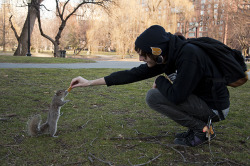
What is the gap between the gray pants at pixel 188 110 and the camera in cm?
211

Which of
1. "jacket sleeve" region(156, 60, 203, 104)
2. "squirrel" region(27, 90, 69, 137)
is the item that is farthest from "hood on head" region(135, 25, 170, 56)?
"squirrel" region(27, 90, 69, 137)

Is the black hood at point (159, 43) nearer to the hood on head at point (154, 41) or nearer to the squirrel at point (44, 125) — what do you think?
the hood on head at point (154, 41)

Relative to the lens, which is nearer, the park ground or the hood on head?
the hood on head

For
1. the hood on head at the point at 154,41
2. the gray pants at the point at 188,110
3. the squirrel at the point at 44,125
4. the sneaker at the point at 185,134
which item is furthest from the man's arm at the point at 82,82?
the sneaker at the point at 185,134

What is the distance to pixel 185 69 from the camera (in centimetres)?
185

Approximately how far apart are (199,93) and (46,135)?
64.9 inches

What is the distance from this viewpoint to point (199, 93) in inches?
83.9

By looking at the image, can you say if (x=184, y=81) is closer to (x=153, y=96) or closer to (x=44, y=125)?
(x=153, y=96)

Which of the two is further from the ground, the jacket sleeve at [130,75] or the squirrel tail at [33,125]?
the jacket sleeve at [130,75]

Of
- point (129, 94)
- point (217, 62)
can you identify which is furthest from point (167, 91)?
point (129, 94)

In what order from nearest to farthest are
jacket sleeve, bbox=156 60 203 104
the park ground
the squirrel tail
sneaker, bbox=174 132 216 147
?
jacket sleeve, bbox=156 60 203 104
the park ground
sneaker, bbox=174 132 216 147
the squirrel tail

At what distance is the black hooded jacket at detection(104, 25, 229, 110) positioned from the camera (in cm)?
186

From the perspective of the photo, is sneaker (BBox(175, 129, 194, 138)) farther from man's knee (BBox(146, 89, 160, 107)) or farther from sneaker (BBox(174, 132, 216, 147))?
man's knee (BBox(146, 89, 160, 107))

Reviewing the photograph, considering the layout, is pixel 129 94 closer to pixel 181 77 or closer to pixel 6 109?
pixel 6 109
